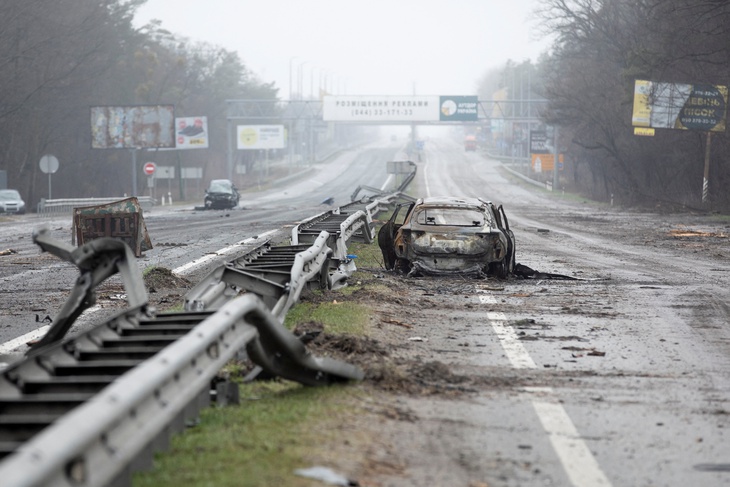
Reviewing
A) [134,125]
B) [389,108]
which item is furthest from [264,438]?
[389,108]

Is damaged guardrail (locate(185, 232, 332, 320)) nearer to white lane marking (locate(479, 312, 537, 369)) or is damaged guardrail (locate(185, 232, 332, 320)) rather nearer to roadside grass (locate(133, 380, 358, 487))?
white lane marking (locate(479, 312, 537, 369))

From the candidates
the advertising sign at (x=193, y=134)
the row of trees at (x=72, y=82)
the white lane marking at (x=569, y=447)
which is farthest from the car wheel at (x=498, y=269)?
the advertising sign at (x=193, y=134)

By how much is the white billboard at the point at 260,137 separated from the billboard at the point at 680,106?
6321cm

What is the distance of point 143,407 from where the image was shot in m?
4.68

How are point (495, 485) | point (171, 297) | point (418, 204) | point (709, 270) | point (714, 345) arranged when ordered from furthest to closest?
point (709, 270), point (418, 204), point (171, 297), point (714, 345), point (495, 485)

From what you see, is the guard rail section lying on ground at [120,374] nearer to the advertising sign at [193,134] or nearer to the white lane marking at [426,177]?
the white lane marking at [426,177]

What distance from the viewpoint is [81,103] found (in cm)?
8319

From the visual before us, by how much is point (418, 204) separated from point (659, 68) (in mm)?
41247

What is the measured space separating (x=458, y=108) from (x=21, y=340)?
92521mm

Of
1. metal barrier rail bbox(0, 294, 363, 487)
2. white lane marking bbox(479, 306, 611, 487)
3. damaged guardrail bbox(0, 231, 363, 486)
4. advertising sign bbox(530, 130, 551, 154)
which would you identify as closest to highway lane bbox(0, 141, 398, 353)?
damaged guardrail bbox(0, 231, 363, 486)

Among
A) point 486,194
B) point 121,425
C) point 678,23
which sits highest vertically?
point 678,23

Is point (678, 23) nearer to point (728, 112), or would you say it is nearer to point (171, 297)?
point (728, 112)

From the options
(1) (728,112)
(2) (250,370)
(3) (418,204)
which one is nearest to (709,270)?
(3) (418,204)

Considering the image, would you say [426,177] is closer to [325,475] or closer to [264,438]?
[264,438]
